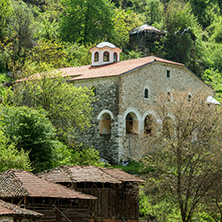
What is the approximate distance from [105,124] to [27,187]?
57.8 feet

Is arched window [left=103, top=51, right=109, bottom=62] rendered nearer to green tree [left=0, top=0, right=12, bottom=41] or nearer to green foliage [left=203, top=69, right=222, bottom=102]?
green tree [left=0, top=0, right=12, bottom=41]

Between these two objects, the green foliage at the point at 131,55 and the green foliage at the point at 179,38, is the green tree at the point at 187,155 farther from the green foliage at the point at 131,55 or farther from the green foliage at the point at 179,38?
the green foliage at the point at 131,55

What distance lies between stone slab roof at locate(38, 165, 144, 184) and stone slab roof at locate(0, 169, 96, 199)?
228 centimetres

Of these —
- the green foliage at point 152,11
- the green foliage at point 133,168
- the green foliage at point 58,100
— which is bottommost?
the green foliage at point 133,168

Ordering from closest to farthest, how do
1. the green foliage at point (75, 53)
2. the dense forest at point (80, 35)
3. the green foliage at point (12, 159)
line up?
the green foliage at point (12, 159)
the dense forest at point (80, 35)
the green foliage at point (75, 53)

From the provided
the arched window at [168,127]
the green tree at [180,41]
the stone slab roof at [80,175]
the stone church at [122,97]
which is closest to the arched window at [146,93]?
the stone church at [122,97]

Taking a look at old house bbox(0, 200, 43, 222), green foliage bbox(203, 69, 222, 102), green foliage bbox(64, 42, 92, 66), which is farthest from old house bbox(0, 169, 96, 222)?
green foliage bbox(203, 69, 222, 102)

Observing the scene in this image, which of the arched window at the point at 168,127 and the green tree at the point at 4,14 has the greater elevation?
the green tree at the point at 4,14

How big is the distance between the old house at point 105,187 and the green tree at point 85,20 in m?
34.0

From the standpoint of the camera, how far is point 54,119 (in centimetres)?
3403

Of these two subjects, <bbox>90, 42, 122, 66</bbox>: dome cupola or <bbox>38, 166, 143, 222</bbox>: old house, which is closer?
<bbox>38, 166, 143, 222</bbox>: old house

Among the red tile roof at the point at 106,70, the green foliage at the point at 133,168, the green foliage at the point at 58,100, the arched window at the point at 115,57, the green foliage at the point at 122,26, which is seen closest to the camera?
the green foliage at the point at 133,168

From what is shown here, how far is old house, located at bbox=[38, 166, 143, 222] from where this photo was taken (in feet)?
81.0

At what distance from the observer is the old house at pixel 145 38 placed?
200ft
